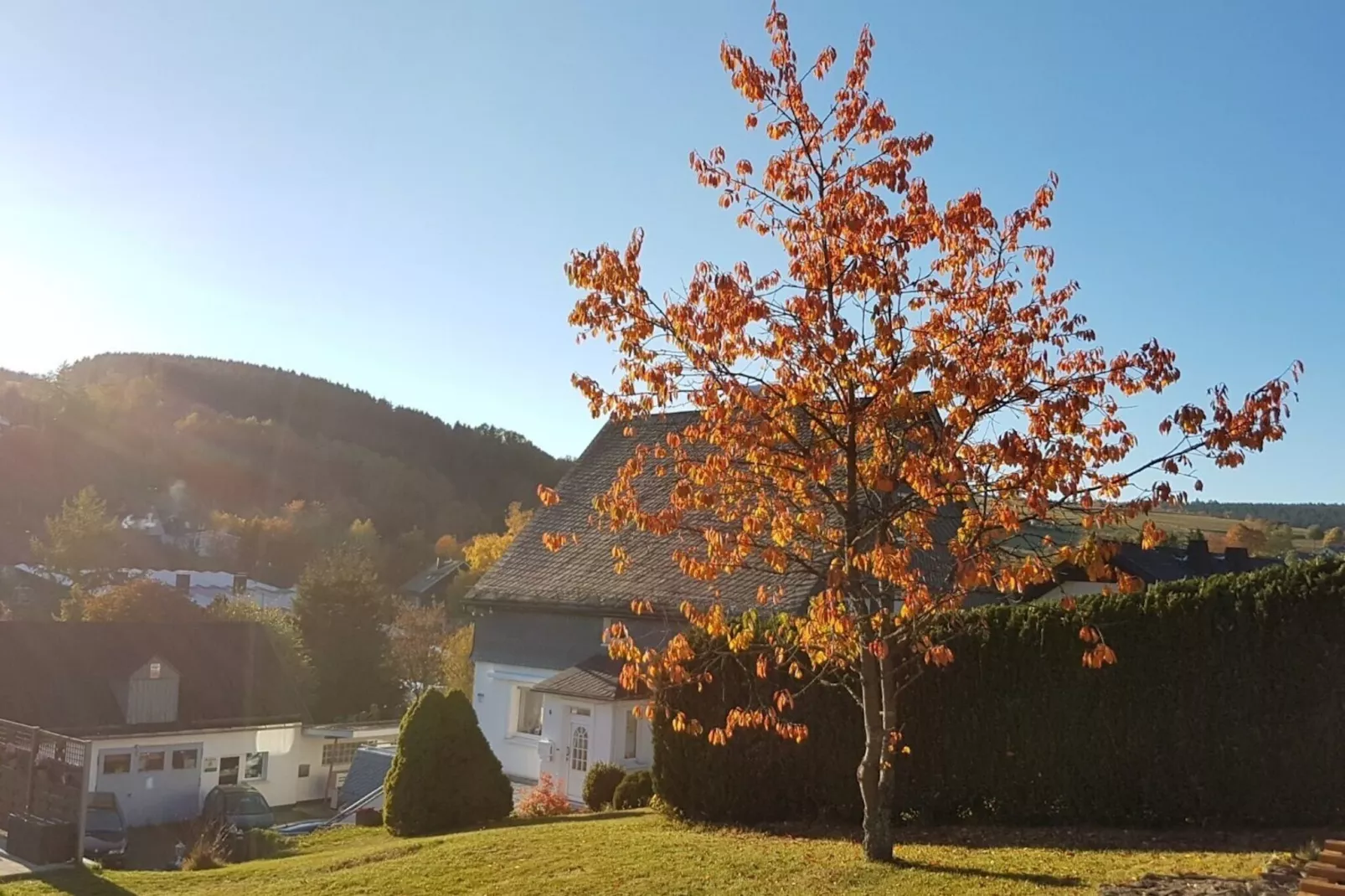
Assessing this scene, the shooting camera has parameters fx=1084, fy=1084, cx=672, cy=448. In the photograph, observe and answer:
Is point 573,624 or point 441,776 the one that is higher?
point 573,624

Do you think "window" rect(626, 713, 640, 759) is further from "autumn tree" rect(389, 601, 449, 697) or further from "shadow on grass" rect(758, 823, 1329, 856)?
"autumn tree" rect(389, 601, 449, 697)

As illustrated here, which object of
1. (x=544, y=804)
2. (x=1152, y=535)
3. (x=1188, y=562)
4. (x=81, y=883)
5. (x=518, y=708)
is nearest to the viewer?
(x=1152, y=535)

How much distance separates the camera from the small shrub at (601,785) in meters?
17.9

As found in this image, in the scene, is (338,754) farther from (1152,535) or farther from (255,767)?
(1152,535)

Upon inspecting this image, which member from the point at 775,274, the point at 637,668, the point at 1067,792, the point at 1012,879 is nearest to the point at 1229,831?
the point at 1067,792

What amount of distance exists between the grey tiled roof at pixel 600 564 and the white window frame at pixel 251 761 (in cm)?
1551

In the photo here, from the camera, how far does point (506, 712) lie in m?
22.8

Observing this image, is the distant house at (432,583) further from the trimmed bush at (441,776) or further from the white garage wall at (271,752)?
the trimmed bush at (441,776)

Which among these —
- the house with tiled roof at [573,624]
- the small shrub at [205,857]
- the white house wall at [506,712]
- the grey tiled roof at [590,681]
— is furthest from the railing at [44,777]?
the white house wall at [506,712]

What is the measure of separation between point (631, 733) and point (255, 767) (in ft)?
66.2

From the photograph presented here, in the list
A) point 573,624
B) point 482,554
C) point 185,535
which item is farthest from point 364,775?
point 185,535

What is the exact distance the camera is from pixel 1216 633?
34.4 ft

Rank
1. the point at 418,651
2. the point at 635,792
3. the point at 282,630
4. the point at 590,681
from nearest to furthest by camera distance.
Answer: the point at 635,792, the point at 590,681, the point at 282,630, the point at 418,651

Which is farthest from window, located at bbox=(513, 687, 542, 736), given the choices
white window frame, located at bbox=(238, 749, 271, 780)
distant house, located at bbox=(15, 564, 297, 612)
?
distant house, located at bbox=(15, 564, 297, 612)
